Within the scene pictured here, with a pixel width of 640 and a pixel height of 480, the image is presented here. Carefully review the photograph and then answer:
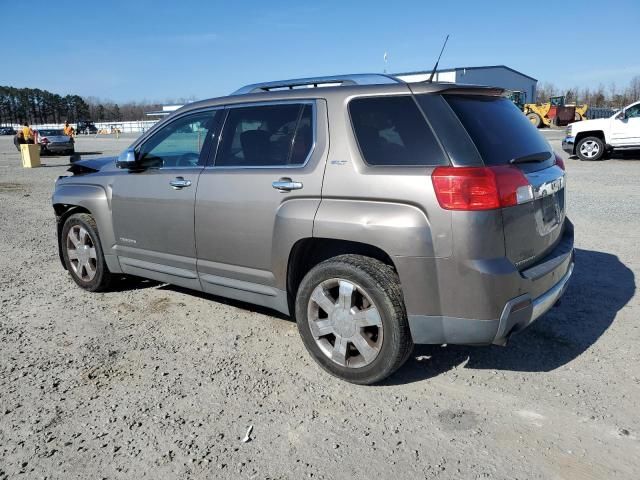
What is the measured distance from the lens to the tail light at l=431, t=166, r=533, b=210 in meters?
2.81

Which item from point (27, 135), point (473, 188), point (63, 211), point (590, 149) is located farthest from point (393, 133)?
point (27, 135)

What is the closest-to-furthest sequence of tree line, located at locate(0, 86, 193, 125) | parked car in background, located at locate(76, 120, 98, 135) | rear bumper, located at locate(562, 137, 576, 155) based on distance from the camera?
rear bumper, located at locate(562, 137, 576, 155) < parked car in background, located at locate(76, 120, 98, 135) < tree line, located at locate(0, 86, 193, 125)

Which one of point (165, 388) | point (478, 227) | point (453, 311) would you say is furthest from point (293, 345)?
point (478, 227)

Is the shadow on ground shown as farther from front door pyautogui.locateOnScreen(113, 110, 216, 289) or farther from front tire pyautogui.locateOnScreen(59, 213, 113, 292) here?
front tire pyautogui.locateOnScreen(59, 213, 113, 292)

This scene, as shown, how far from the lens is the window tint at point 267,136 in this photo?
3574 mm

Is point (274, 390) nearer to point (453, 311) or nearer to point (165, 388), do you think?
point (165, 388)

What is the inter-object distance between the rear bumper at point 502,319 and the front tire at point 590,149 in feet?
49.8

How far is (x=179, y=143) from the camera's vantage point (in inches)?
A: 177

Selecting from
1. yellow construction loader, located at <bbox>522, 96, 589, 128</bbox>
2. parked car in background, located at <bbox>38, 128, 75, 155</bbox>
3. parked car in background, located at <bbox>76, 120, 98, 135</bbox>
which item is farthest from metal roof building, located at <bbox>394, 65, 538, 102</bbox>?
parked car in background, located at <bbox>76, 120, 98, 135</bbox>

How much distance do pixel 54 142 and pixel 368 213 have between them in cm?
2870

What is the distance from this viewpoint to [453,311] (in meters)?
2.94

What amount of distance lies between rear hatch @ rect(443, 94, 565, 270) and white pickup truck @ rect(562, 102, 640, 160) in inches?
567

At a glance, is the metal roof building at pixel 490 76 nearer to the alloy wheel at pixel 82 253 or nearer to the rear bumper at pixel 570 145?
the rear bumper at pixel 570 145

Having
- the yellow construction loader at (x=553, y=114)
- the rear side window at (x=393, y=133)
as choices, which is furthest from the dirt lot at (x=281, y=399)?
the yellow construction loader at (x=553, y=114)
